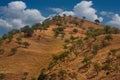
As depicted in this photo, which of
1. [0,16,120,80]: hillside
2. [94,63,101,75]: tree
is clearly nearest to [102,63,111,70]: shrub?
[0,16,120,80]: hillside

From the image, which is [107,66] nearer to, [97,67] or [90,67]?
[97,67]

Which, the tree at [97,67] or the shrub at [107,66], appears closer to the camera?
the shrub at [107,66]

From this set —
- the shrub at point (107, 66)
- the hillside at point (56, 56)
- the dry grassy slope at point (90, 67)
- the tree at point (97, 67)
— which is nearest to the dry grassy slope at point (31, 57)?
the hillside at point (56, 56)

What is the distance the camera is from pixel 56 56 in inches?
3602

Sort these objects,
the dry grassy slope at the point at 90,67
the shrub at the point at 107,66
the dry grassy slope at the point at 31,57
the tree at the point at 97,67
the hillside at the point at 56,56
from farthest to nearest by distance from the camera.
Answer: the dry grassy slope at the point at 31,57
the hillside at the point at 56,56
the tree at the point at 97,67
the shrub at the point at 107,66
the dry grassy slope at the point at 90,67

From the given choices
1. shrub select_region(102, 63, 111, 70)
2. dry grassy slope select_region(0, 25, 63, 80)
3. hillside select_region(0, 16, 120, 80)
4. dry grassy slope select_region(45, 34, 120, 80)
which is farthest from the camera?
dry grassy slope select_region(0, 25, 63, 80)

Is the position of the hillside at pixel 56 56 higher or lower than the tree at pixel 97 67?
higher

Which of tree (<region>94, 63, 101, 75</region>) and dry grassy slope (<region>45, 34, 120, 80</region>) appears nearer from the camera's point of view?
dry grassy slope (<region>45, 34, 120, 80</region>)

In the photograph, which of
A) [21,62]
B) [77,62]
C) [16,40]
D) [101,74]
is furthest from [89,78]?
[16,40]

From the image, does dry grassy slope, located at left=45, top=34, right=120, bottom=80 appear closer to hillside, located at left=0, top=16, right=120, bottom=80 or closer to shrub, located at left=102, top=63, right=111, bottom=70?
hillside, located at left=0, top=16, right=120, bottom=80

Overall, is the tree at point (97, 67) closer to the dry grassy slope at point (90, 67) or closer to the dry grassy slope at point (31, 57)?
the dry grassy slope at point (90, 67)

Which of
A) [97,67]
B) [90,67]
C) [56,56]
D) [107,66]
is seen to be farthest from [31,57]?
[107,66]

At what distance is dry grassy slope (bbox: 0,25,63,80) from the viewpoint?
9289 cm

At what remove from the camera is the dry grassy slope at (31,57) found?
92.9 m
